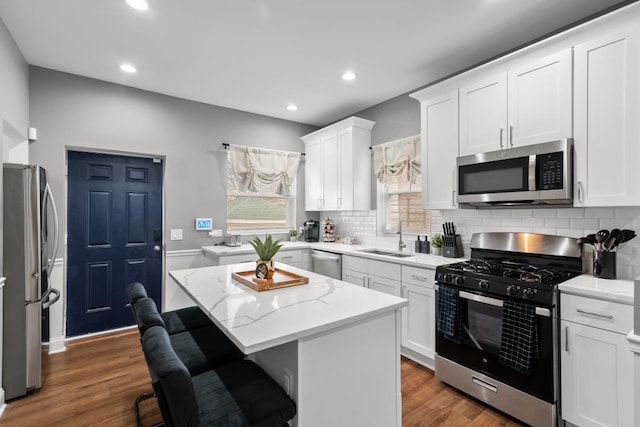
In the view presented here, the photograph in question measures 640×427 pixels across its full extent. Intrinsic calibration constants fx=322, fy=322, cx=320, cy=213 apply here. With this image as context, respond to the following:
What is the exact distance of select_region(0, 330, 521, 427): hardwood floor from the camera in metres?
2.12

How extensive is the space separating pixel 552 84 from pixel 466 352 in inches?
78.6

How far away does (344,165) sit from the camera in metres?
4.14

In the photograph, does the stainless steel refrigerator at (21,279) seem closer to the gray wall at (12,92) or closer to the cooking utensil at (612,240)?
the gray wall at (12,92)

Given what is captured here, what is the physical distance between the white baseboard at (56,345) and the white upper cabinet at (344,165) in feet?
10.6

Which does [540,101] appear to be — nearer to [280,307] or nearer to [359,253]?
[359,253]

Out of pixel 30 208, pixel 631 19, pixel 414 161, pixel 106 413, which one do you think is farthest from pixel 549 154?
pixel 30 208

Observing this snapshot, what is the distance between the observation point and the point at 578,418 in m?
1.90

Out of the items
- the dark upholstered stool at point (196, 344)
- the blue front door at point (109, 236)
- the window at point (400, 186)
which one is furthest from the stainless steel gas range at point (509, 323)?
the blue front door at point (109, 236)

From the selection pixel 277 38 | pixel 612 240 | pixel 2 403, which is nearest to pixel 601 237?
pixel 612 240

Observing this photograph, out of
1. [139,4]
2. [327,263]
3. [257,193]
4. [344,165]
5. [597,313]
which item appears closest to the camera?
[597,313]

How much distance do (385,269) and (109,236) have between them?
3.03 m

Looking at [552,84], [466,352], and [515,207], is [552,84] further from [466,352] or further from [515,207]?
[466,352]

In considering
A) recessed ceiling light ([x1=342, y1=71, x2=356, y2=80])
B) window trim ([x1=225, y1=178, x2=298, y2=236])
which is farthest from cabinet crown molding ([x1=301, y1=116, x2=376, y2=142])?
window trim ([x1=225, y1=178, x2=298, y2=236])

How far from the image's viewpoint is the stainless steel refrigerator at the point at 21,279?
2348 mm
